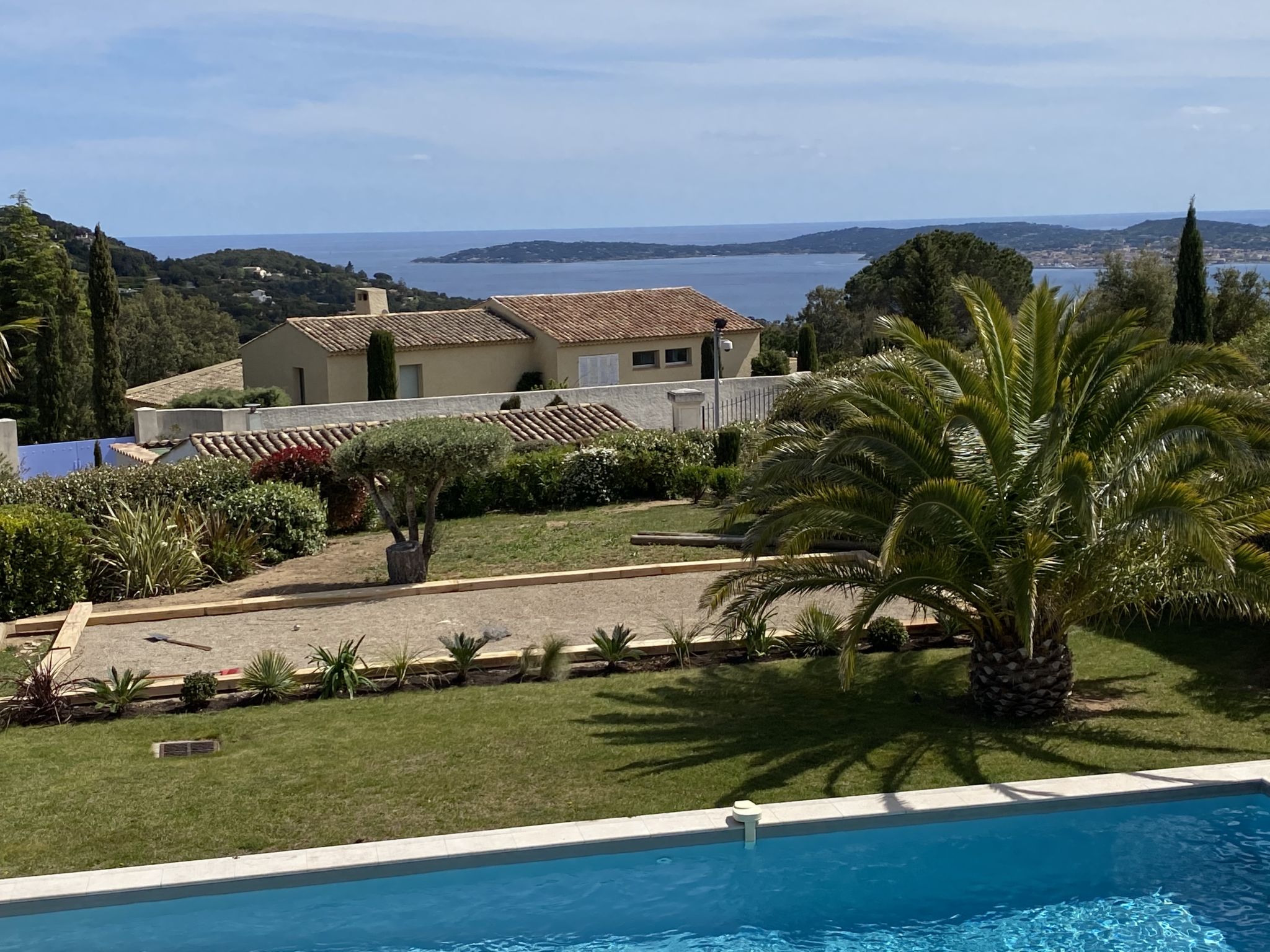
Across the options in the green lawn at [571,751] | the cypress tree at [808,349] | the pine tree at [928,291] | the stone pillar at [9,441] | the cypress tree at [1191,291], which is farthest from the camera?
the pine tree at [928,291]

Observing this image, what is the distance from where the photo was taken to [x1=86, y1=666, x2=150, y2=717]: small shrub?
11055mm

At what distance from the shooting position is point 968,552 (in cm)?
1002

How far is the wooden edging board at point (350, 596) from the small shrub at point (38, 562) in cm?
24

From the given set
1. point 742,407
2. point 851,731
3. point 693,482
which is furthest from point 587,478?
point 742,407

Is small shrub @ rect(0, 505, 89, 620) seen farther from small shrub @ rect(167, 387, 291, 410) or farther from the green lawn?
small shrub @ rect(167, 387, 291, 410)

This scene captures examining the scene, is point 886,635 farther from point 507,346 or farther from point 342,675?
point 507,346

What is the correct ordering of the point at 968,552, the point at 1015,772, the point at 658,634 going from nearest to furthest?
the point at 1015,772 < the point at 968,552 < the point at 658,634

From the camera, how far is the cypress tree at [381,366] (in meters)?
40.1

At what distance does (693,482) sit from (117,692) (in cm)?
1359

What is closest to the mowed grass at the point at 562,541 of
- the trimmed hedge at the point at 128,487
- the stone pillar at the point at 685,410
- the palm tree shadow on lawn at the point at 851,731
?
the trimmed hedge at the point at 128,487

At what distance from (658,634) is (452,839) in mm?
5269

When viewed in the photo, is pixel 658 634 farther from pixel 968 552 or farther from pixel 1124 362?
pixel 1124 362

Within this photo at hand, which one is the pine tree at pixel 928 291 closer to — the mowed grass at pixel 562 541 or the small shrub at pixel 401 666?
the mowed grass at pixel 562 541

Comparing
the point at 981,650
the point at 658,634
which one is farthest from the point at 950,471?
the point at 658,634
